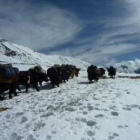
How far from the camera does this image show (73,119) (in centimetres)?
1127

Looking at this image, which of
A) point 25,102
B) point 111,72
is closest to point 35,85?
point 25,102

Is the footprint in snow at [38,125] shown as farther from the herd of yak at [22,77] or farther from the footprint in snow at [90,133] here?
the herd of yak at [22,77]

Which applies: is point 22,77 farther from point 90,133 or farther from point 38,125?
point 90,133

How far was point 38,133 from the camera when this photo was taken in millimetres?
10000

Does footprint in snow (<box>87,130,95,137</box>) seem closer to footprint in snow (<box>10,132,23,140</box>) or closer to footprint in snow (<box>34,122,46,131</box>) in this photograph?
footprint in snow (<box>34,122,46,131</box>)

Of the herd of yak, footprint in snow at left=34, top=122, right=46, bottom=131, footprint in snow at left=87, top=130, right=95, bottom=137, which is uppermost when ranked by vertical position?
the herd of yak

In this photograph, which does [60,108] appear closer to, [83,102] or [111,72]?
[83,102]

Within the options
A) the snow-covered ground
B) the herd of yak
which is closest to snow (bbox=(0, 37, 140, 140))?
the snow-covered ground

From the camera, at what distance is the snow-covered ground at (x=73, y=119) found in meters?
9.90

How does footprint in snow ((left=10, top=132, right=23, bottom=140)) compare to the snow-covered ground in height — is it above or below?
below

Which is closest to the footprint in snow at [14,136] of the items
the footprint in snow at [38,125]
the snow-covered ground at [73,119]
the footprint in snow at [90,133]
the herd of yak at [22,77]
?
the snow-covered ground at [73,119]

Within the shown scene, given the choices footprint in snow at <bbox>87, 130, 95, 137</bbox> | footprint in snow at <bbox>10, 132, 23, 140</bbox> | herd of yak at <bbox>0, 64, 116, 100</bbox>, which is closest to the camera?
footprint in snow at <bbox>10, 132, 23, 140</bbox>

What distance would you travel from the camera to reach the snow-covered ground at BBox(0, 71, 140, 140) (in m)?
9.90

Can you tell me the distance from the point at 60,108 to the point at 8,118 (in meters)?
2.61
